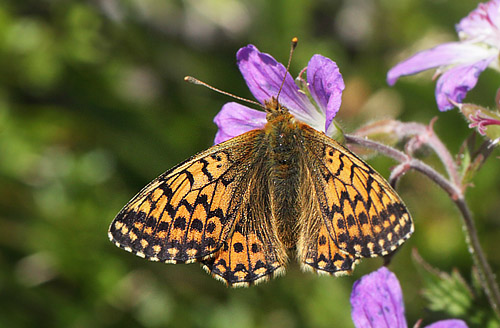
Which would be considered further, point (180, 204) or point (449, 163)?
point (449, 163)

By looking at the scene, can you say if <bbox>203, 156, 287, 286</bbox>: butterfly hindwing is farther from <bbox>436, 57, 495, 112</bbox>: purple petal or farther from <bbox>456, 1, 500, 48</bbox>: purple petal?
<bbox>456, 1, 500, 48</bbox>: purple petal

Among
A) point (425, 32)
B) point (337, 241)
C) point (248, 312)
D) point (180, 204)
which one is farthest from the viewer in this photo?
point (425, 32)

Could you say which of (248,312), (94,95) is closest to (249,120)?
(248,312)

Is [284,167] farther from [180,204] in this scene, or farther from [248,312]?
[248,312]

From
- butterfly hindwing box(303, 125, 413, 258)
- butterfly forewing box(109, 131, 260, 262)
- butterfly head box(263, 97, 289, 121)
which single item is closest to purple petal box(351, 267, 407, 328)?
butterfly hindwing box(303, 125, 413, 258)

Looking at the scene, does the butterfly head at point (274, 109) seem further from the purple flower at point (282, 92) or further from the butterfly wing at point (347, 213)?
the butterfly wing at point (347, 213)

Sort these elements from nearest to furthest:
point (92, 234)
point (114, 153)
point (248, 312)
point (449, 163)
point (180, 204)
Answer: point (180, 204), point (449, 163), point (248, 312), point (92, 234), point (114, 153)

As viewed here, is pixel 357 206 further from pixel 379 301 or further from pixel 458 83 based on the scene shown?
pixel 458 83

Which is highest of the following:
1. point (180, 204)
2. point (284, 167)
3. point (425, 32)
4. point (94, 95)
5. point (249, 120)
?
point (425, 32)
